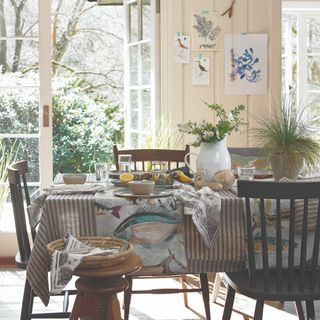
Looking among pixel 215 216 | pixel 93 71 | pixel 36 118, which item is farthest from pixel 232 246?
pixel 93 71

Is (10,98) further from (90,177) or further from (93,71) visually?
(93,71)

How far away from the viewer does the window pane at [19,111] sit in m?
4.89

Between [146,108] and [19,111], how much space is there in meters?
0.96

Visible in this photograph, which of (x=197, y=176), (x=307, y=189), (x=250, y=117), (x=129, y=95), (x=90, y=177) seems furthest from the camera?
(x=129, y=95)

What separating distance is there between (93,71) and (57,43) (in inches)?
23.8

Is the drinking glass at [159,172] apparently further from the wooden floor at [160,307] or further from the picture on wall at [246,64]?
the picture on wall at [246,64]

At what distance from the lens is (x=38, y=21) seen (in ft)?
15.8

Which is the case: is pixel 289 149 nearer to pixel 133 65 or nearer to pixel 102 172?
pixel 102 172

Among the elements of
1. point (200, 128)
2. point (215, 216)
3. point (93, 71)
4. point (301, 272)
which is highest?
point (93, 71)

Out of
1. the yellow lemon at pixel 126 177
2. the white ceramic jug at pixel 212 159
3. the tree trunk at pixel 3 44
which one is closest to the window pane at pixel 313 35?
the tree trunk at pixel 3 44

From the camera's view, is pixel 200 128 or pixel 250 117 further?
pixel 250 117

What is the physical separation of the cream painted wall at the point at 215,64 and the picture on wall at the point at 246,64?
0.04 m

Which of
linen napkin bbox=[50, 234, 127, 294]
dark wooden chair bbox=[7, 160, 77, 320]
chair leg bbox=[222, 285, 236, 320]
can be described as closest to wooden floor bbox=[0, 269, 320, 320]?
dark wooden chair bbox=[7, 160, 77, 320]

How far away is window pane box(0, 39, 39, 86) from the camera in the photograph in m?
4.86
